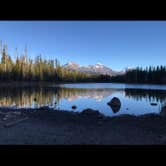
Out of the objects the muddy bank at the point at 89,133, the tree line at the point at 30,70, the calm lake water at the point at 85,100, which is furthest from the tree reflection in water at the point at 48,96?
the tree line at the point at 30,70

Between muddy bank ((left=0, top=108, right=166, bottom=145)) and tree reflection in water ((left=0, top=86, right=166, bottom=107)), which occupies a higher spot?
muddy bank ((left=0, top=108, right=166, bottom=145))

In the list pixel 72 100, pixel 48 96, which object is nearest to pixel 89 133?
pixel 72 100

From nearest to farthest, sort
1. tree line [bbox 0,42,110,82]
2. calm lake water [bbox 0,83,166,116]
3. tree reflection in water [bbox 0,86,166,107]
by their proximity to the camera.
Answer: calm lake water [bbox 0,83,166,116], tree reflection in water [bbox 0,86,166,107], tree line [bbox 0,42,110,82]

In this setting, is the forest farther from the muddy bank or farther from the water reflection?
the muddy bank

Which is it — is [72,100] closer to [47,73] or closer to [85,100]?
[85,100]

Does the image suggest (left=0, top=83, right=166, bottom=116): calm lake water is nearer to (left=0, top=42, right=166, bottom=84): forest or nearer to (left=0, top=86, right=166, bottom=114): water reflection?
(left=0, top=86, right=166, bottom=114): water reflection

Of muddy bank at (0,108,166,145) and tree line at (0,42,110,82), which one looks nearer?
muddy bank at (0,108,166,145)

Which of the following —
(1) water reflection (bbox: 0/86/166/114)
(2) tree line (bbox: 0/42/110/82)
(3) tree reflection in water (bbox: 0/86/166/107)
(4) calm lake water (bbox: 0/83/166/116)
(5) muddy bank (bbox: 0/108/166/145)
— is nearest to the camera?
(5) muddy bank (bbox: 0/108/166/145)

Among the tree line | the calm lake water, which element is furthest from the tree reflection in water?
the tree line

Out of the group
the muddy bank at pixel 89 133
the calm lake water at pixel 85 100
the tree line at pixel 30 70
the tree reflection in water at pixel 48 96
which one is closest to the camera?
the muddy bank at pixel 89 133

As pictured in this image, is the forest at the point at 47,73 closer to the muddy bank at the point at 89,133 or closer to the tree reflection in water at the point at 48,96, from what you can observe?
the tree reflection in water at the point at 48,96

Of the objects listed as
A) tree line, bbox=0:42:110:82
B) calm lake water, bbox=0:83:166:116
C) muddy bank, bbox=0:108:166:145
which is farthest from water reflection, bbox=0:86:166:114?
tree line, bbox=0:42:110:82
